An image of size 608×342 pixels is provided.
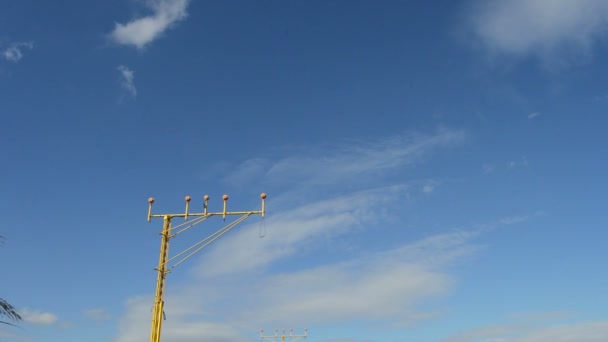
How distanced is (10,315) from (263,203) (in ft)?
60.8

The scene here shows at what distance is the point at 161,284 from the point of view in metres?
24.3

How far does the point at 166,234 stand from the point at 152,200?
8.94 feet

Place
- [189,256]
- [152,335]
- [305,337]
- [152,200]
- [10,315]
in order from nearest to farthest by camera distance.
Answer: [10,315]
[152,335]
[189,256]
[152,200]
[305,337]

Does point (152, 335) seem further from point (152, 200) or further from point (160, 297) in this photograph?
point (152, 200)

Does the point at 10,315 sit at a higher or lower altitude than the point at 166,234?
lower

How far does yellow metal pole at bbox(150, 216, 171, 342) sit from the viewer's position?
23.5 meters

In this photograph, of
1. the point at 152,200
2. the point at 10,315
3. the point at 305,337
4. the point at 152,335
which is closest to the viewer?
the point at 10,315

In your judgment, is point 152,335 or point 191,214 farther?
point 191,214

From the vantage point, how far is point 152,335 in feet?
76.6

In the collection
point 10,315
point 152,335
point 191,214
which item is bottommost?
point 10,315

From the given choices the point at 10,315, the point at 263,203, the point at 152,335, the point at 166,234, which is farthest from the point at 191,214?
the point at 10,315

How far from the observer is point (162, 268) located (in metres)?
24.4

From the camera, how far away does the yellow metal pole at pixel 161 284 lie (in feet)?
77.1

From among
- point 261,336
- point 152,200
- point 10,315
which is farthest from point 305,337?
point 10,315
